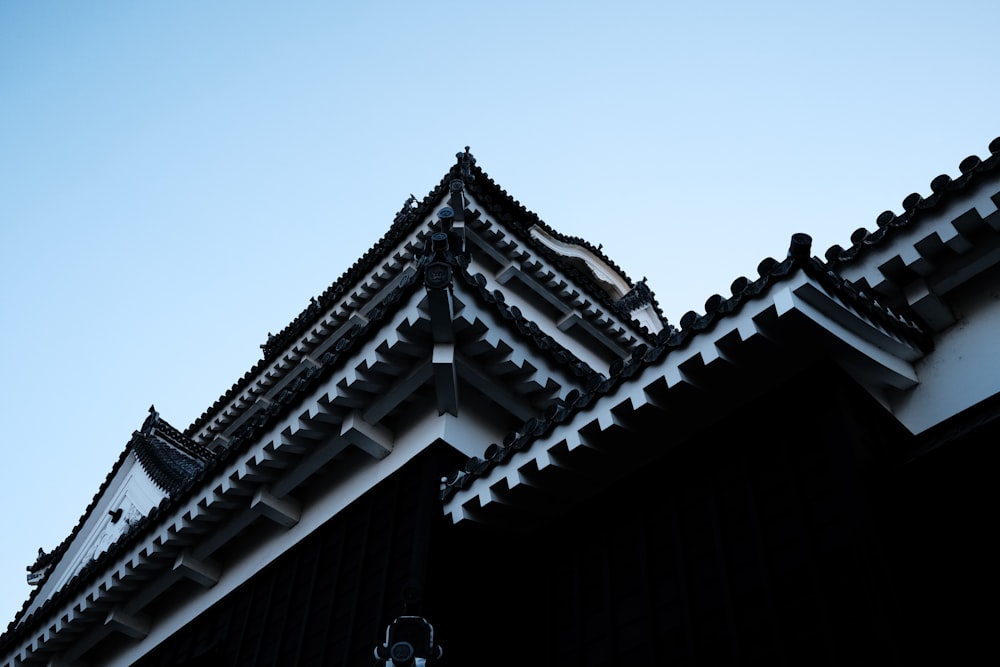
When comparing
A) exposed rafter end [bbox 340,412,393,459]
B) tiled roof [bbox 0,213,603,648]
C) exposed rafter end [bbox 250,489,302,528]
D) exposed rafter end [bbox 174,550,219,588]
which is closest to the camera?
tiled roof [bbox 0,213,603,648]

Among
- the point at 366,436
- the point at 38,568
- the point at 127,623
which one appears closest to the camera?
the point at 366,436

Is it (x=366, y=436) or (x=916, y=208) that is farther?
(x=366, y=436)

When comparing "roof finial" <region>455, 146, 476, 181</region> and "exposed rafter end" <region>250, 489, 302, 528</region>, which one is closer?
"exposed rafter end" <region>250, 489, 302, 528</region>

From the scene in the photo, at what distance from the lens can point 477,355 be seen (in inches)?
340

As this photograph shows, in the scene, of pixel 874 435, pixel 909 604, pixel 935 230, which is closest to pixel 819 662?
pixel 909 604

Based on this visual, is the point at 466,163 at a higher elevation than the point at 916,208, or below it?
higher

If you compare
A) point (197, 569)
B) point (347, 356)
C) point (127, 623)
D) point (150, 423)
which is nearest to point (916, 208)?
point (347, 356)

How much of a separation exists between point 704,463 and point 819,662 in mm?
1799

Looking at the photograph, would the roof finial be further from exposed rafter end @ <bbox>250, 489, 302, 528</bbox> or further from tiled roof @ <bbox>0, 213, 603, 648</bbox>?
exposed rafter end @ <bbox>250, 489, 302, 528</bbox>

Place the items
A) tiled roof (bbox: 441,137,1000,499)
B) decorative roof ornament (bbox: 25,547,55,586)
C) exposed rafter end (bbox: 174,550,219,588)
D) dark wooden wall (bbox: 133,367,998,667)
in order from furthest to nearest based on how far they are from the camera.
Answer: decorative roof ornament (bbox: 25,547,55,586) → exposed rafter end (bbox: 174,550,219,588) → tiled roof (bbox: 441,137,1000,499) → dark wooden wall (bbox: 133,367,998,667)

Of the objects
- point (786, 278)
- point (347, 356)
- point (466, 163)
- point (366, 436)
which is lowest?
point (786, 278)

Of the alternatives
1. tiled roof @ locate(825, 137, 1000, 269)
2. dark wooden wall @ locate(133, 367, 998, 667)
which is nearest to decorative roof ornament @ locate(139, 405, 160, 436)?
dark wooden wall @ locate(133, 367, 998, 667)

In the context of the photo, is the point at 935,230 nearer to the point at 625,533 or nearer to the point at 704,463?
the point at 704,463

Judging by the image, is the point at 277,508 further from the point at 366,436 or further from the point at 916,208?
the point at 916,208
